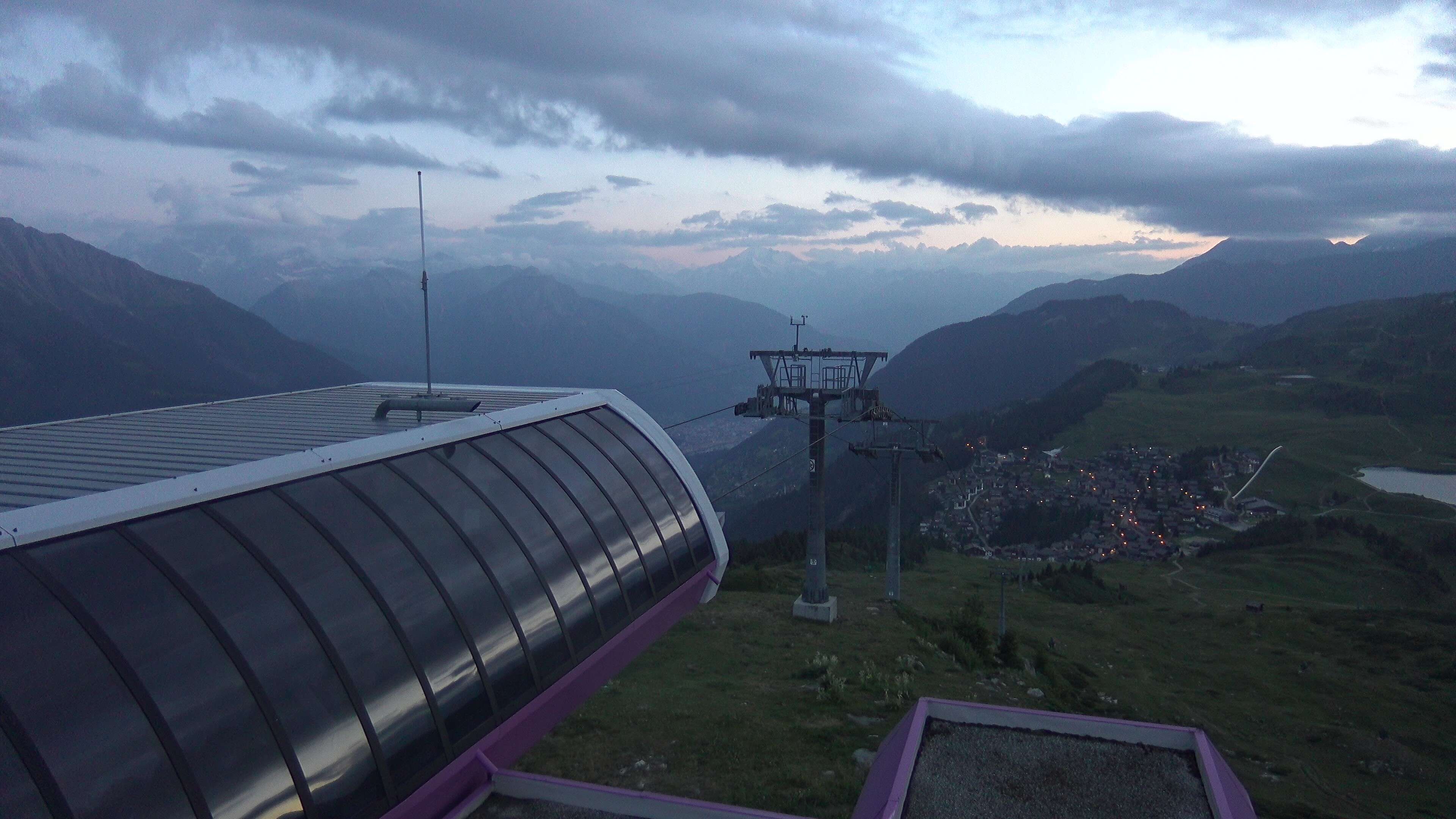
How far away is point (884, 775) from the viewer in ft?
37.1

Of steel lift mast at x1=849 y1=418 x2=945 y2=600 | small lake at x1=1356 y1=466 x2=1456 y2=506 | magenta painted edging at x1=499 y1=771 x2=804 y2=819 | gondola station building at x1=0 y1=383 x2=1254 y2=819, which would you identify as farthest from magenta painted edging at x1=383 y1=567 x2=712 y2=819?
small lake at x1=1356 y1=466 x2=1456 y2=506

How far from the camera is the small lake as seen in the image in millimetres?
130375

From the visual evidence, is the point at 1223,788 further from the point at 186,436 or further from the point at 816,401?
the point at 816,401

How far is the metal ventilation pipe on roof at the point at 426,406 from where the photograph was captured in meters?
16.1

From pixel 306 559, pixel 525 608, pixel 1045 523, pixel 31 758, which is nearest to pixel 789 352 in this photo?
pixel 525 608

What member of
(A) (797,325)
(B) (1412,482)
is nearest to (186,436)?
(A) (797,325)

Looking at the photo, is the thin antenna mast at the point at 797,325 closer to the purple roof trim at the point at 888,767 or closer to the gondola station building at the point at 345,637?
the gondola station building at the point at 345,637

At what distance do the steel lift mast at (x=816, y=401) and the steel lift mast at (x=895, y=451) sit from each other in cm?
368

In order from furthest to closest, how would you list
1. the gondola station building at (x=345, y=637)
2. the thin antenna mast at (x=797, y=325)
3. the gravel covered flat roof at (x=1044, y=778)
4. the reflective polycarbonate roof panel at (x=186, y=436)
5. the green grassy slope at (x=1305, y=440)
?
the green grassy slope at (x=1305, y=440), the thin antenna mast at (x=797, y=325), the reflective polycarbonate roof panel at (x=186, y=436), the gravel covered flat roof at (x=1044, y=778), the gondola station building at (x=345, y=637)

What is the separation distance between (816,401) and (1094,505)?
128 m

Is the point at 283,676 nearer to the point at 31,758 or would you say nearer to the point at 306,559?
the point at 306,559

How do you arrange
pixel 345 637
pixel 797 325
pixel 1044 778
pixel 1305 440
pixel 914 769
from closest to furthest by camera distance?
1. pixel 345 637
2. pixel 1044 778
3. pixel 914 769
4. pixel 797 325
5. pixel 1305 440

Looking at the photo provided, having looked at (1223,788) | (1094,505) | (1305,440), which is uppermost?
(1223,788)

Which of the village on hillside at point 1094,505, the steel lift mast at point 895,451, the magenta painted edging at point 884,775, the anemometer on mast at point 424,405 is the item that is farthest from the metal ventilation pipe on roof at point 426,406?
the village on hillside at point 1094,505
